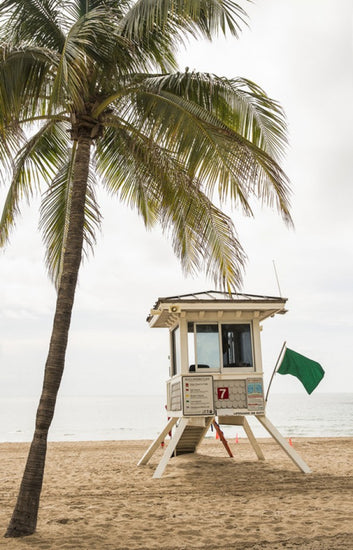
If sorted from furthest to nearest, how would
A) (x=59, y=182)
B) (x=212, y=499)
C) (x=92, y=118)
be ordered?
(x=59, y=182) < (x=212, y=499) < (x=92, y=118)

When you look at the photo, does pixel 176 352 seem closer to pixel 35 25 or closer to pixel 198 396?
pixel 198 396

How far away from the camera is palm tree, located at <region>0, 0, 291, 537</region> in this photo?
7.14 meters

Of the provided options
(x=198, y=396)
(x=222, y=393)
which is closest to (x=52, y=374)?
(x=198, y=396)

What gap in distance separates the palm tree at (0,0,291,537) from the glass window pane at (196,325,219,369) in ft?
10.4

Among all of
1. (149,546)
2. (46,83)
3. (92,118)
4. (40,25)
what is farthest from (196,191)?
(149,546)

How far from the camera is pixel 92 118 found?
26.9 feet

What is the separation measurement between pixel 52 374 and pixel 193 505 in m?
3.45

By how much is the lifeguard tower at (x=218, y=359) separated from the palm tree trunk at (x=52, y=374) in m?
4.85

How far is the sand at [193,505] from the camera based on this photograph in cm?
647

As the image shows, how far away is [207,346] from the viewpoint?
41.1 feet

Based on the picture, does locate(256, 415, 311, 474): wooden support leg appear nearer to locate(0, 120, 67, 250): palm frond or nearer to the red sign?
the red sign

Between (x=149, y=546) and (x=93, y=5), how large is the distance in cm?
867

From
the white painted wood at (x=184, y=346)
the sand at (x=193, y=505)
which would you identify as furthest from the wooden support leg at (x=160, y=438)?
the white painted wood at (x=184, y=346)

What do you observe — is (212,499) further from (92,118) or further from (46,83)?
(46,83)
